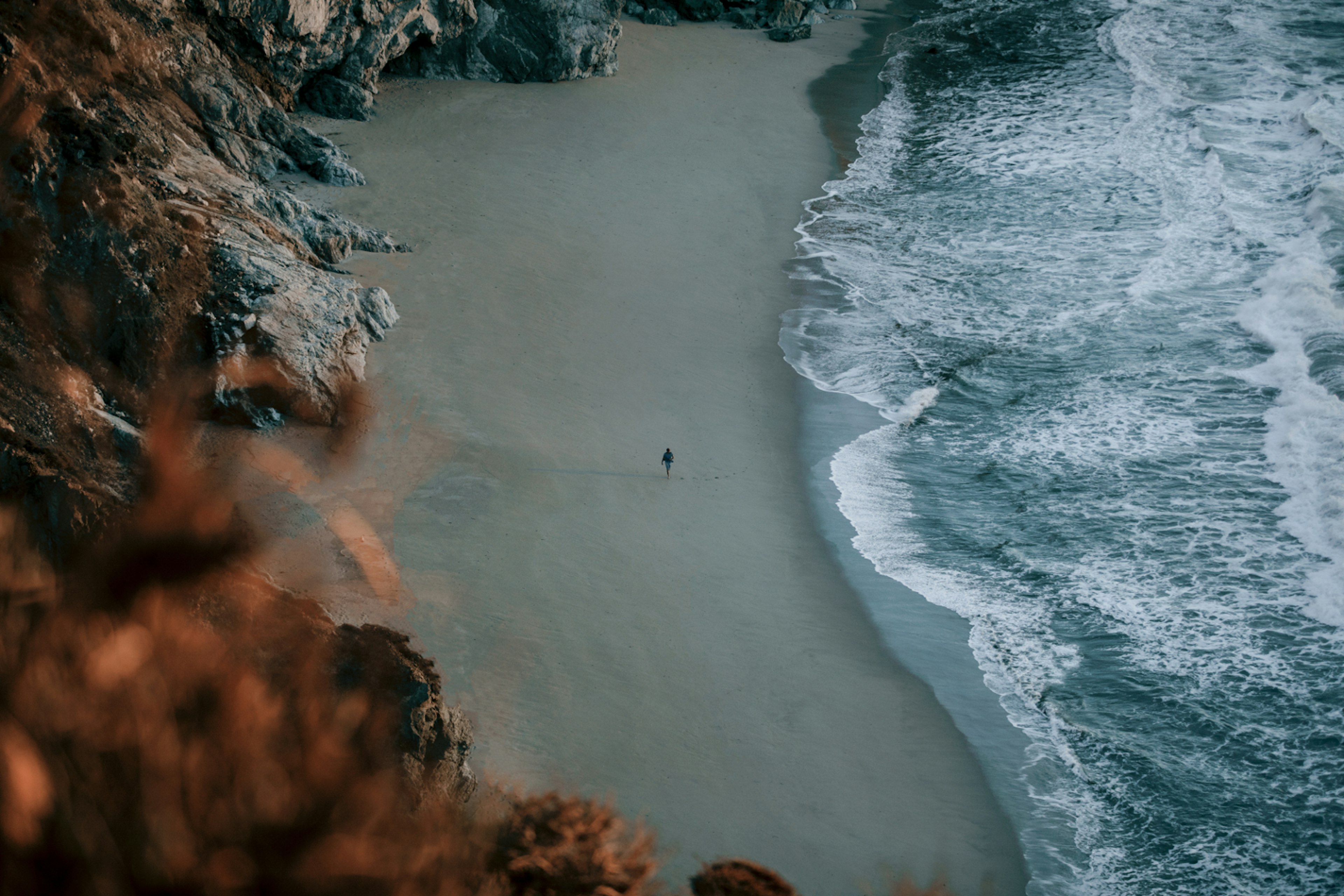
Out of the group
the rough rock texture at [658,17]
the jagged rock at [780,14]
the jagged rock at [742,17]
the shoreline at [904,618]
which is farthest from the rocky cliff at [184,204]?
the jagged rock at [780,14]

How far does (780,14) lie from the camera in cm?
2303

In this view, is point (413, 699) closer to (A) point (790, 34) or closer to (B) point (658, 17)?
(B) point (658, 17)

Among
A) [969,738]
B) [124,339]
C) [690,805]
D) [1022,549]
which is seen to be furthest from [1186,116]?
[124,339]

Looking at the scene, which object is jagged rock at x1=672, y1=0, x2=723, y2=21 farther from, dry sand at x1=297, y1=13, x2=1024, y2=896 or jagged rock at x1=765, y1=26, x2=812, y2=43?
dry sand at x1=297, y1=13, x2=1024, y2=896

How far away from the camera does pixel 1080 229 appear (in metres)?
15.4

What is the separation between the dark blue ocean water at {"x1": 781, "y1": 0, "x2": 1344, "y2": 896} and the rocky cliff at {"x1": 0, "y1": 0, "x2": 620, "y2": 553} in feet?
18.8

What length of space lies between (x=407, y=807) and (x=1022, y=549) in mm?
8567

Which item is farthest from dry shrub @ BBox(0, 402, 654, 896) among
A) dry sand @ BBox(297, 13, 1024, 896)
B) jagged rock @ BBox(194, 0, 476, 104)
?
jagged rock @ BBox(194, 0, 476, 104)

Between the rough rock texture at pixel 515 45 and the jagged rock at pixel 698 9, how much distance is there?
5.32 m

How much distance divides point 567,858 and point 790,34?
927 inches

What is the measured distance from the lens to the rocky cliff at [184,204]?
6.97ft

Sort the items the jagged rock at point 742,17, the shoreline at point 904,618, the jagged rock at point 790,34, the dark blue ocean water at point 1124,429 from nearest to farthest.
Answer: the dark blue ocean water at point 1124,429 < the shoreline at point 904,618 < the jagged rock at point 790,34 < the jagged rock at point 742,17

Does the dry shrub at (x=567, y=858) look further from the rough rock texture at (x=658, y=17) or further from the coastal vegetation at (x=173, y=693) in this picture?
the rough rock texture at (x=658, y=17)

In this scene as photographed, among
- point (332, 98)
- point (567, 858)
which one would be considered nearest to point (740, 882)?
point (567, 858)
